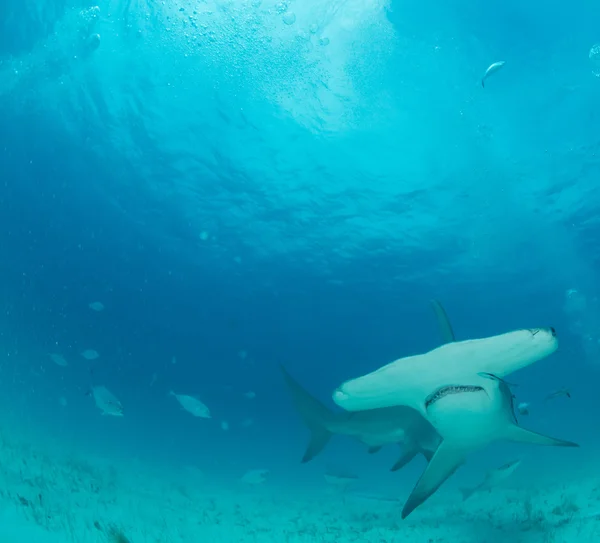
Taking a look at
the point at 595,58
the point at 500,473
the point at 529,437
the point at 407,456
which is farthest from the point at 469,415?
the point at 595,58

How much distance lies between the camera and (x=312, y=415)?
10.7m

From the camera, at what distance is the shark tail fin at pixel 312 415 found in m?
10.5

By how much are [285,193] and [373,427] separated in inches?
526

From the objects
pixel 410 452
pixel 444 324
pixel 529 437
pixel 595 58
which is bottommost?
pixel 529 437

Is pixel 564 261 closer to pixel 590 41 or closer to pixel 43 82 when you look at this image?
pixel 590 41

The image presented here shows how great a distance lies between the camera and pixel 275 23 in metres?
13.5

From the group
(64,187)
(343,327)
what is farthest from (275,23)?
(343,327)

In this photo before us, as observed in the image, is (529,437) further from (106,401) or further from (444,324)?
(106,401)

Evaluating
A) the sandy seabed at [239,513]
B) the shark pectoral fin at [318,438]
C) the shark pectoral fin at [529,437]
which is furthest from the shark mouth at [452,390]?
the shark pectoral fin at [318,438]

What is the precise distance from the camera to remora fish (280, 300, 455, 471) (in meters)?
8.94

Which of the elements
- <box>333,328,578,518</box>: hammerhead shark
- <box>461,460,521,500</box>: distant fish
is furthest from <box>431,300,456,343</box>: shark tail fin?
<box>461,460,521,500</box>: distant fish

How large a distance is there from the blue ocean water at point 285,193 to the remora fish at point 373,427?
3527mm

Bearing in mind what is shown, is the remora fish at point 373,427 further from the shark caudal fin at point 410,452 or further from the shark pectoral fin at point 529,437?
the shark pectoral fin at point 529,437

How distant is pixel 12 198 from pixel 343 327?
77.4 ft
